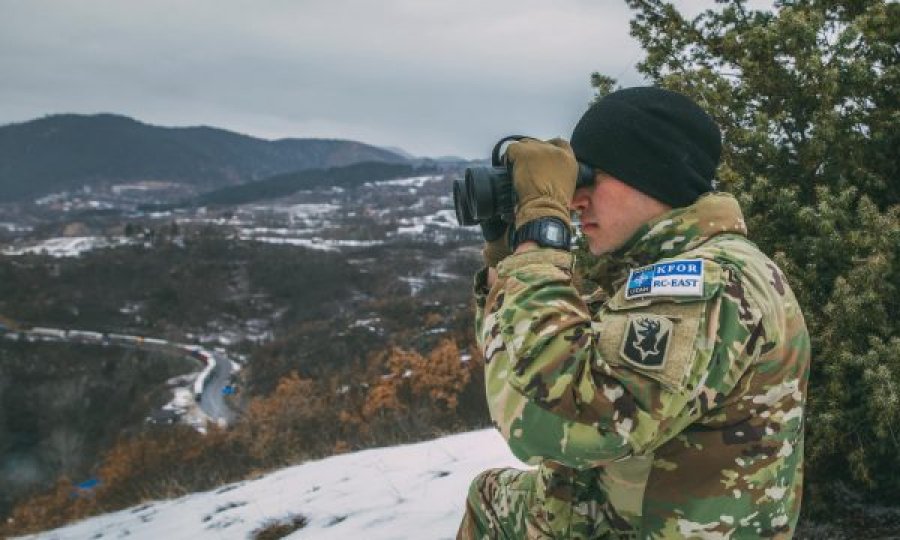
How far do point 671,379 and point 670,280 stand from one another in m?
0.19

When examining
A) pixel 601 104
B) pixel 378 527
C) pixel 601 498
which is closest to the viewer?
pixel 601 104

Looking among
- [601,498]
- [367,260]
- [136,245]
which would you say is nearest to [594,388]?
[601,498]

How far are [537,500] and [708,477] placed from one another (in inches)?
22.7

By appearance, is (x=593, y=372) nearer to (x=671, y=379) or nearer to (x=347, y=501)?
(x=671, y=379)

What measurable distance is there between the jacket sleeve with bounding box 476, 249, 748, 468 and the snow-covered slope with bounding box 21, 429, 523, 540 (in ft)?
8.29

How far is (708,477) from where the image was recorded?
56.1 inches

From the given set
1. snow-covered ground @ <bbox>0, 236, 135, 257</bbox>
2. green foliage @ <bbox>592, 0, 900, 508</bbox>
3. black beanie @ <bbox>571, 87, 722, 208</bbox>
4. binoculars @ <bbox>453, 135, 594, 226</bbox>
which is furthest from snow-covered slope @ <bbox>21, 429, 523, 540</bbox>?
snow-covered ground @ <bbox>0, 236, 135, 257</bbox>

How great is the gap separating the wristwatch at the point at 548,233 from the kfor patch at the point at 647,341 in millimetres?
266

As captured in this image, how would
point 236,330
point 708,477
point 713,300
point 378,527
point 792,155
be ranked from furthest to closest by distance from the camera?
1. point 236,330
2. point 378,527
3. point 792,155
4. point 708,477
5. point 713,300

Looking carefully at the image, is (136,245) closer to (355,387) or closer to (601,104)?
(355,387)

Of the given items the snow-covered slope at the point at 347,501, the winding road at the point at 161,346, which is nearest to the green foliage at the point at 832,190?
the snow-covered slope at the point at 347,501

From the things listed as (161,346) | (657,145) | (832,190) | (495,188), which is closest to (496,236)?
(495,188)

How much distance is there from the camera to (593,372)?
1295mm

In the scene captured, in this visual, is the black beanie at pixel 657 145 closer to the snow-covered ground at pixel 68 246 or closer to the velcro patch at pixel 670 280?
the velcro patch at pixel 670 280
